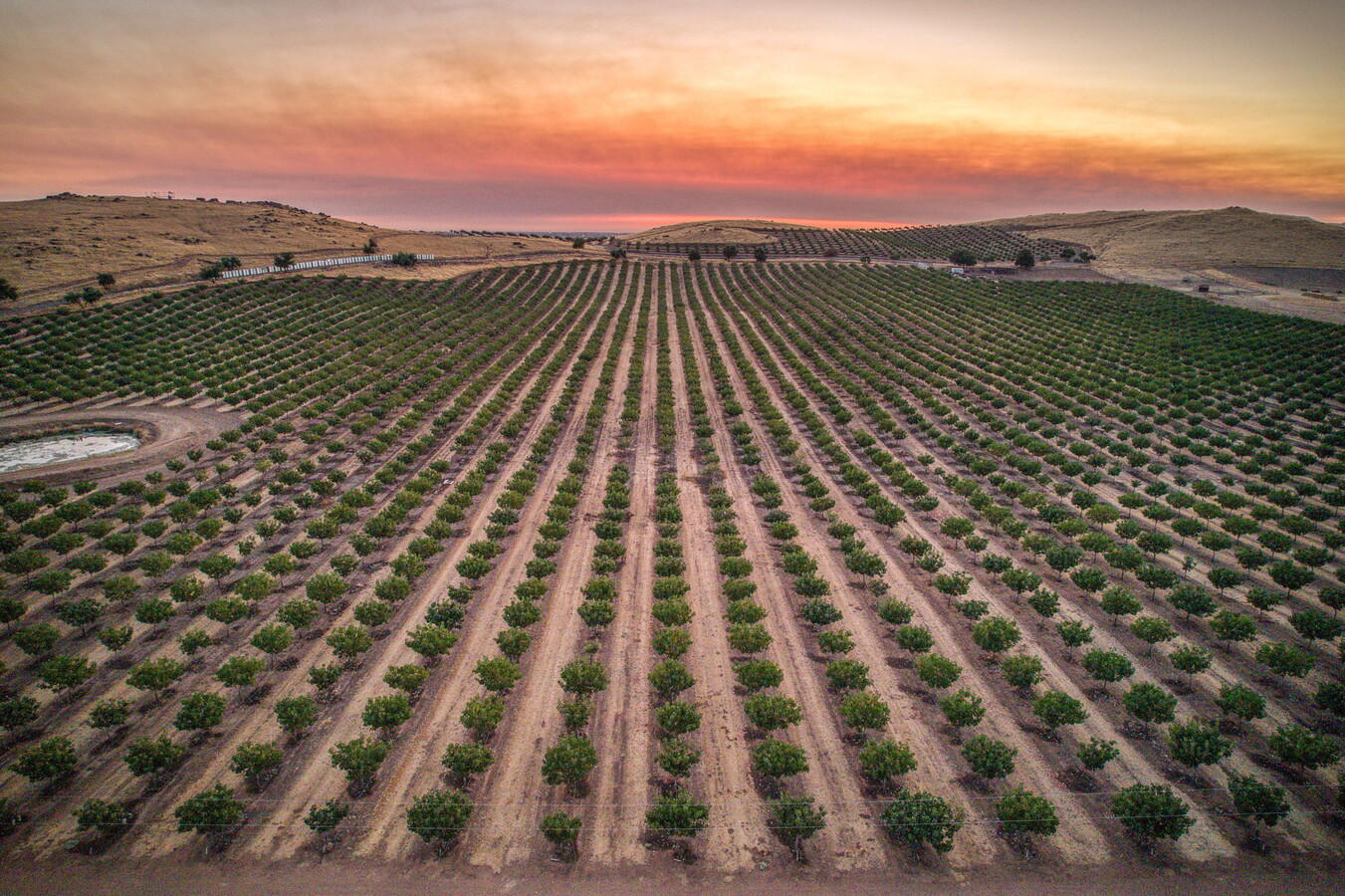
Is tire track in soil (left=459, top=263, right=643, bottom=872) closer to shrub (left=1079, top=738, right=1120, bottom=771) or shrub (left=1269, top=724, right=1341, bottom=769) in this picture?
shrub (left=1079, top=738, right=1120, bottom=771)

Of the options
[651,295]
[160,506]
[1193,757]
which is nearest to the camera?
[1193,757]

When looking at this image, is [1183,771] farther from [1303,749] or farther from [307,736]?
[307,736]

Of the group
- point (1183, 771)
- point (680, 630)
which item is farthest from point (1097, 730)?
point (680, 630)

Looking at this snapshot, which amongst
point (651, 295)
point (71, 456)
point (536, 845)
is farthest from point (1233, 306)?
point (71, 456)

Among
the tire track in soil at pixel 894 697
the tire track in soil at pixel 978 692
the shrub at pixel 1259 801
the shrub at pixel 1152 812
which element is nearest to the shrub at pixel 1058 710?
the tire track in soil at pixel 978 692

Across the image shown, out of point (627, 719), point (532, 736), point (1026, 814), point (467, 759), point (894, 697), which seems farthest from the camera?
point (894, 697)

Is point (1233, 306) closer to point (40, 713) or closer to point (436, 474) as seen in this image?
point (436, 474)
